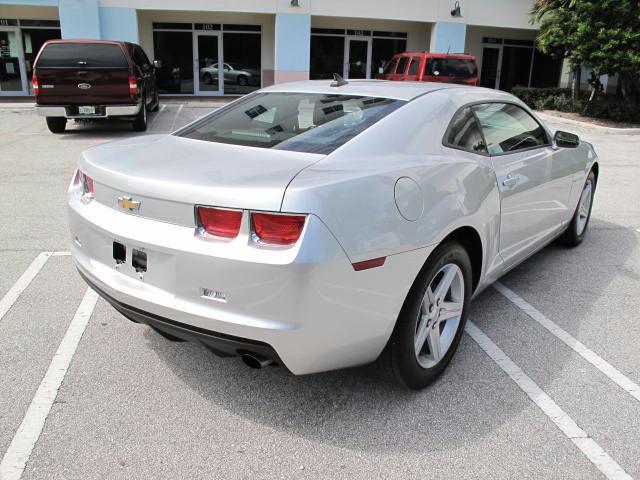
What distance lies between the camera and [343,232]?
8.05ft

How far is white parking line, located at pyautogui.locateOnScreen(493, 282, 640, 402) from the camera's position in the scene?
3.28 meters

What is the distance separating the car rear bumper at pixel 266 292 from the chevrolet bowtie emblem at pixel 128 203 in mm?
53

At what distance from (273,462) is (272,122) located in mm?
1891

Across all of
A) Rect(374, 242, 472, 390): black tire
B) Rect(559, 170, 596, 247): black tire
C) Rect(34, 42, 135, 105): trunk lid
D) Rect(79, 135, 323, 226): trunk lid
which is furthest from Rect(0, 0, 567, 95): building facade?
Rect(374, 242, 472, 390): black tire

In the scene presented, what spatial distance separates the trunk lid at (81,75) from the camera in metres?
11.6

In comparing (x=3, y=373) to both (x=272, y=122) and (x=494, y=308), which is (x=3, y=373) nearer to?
(x=272, y=122)

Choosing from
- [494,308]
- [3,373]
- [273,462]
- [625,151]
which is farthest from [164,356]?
[625,151]

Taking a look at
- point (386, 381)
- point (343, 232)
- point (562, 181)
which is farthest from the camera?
point (562, 181)

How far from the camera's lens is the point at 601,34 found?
15.8 m

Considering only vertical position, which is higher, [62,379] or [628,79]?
[628,79]

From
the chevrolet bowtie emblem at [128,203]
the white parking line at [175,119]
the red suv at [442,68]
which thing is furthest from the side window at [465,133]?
the red suv at [442,68]

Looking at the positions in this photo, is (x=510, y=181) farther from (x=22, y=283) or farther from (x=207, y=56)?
(x=207, y=56)

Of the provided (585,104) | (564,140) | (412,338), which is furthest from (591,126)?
(412,338)

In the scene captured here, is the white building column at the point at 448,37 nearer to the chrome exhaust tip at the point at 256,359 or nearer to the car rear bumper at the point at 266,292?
the car rear bumper at the point at 266,292
